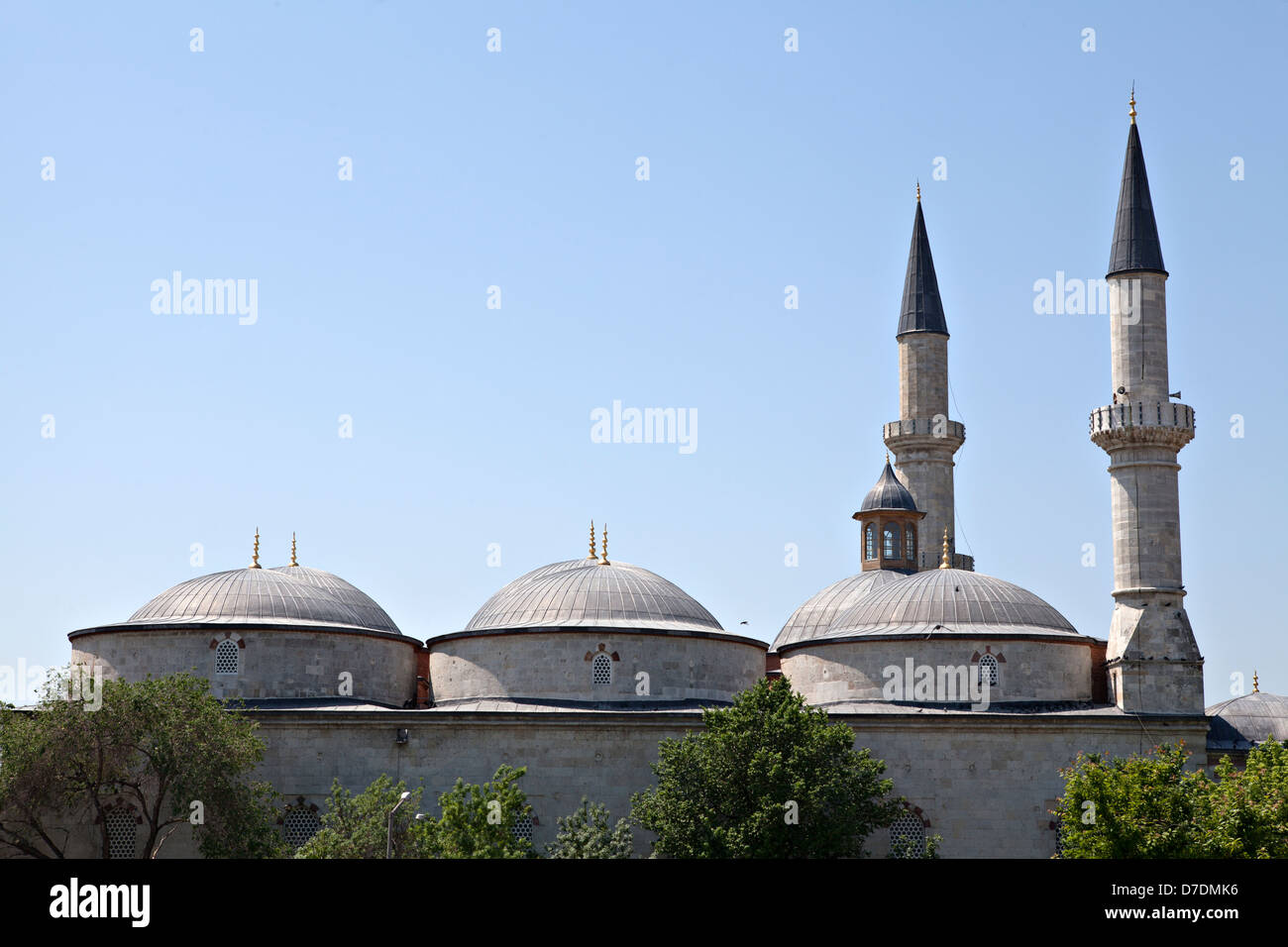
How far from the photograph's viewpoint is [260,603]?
34156 mm

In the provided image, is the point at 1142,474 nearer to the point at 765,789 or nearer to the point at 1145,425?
the point at 1145,425

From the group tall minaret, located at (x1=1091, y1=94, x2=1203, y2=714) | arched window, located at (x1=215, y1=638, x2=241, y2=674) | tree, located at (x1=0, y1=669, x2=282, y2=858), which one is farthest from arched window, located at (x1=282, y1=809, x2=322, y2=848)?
tall minaret, located at (x1=1091, y1=94, x2=1203, y2=714)

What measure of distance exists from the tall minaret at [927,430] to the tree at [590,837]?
17219mm

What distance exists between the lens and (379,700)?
3444cm

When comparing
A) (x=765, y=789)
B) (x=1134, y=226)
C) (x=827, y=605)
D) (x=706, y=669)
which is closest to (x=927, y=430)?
(x=827, y=605)

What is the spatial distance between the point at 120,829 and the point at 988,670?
16903 millimetres

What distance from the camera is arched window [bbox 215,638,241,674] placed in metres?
33.2

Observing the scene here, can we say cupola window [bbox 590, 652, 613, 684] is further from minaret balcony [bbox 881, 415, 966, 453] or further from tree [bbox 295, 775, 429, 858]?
minaret balcony [bbox 881, 415, 966, 453]

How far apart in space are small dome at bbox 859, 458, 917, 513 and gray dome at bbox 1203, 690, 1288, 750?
398 inches
